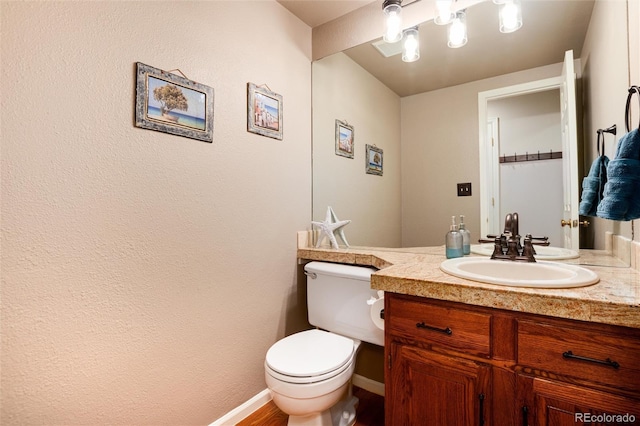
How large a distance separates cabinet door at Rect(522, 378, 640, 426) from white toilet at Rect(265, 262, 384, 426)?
0.63m

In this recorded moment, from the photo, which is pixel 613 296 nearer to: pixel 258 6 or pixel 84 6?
pixel 84 6

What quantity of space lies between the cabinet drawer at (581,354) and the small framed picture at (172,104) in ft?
4.76

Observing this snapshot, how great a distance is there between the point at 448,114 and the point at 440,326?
1198 millimetres

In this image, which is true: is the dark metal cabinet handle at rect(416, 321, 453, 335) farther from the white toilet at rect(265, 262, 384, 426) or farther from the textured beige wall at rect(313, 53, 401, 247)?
the textured beige wall at rect(313, 53, 401, 247)

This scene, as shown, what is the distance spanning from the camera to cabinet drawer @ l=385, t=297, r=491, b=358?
93 centimetres

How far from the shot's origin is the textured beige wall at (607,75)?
3.53ft

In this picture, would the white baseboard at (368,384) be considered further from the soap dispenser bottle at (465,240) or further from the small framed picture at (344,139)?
the small framed picture at (344,139)

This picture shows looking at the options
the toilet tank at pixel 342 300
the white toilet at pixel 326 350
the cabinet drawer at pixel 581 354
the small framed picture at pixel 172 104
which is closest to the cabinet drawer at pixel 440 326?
the cabinet drawer at pixel 581 354

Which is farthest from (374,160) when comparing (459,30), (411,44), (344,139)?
(459,30)

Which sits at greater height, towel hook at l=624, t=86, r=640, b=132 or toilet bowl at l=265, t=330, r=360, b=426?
towel hook at l=624, t=86, r=640, b=132

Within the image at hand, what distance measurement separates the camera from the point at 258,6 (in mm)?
1673

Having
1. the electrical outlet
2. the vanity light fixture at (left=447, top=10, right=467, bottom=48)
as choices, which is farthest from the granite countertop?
Answer: the vanity light fixture at (left=447, top=10, right=467, bottom=48)

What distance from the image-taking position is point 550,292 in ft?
2.75

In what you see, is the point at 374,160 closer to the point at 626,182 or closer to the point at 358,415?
the point at 626,182
